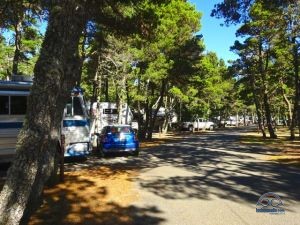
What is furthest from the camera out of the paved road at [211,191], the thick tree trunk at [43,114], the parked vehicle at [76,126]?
the parked vehicle at [76,126]

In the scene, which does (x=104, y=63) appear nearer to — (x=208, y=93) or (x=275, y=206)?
(x=275, y=206)

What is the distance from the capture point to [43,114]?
18.6 ft

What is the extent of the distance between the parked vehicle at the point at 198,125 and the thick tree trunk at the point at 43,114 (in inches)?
2109

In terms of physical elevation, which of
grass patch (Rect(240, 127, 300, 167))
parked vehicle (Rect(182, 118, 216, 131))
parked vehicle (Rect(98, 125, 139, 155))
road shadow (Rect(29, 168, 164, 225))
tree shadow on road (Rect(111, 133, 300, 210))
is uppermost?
parked vehicle (Rect(182, 118, 216, 131))

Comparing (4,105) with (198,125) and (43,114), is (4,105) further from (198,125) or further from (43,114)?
(198,125)

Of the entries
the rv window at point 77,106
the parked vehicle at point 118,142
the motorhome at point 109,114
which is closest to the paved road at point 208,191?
the rv window at point 77,106

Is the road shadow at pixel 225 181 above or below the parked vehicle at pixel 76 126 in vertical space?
below

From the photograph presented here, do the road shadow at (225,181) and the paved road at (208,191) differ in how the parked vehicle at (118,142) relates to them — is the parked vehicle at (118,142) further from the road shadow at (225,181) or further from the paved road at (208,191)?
the paved road at (208,191)

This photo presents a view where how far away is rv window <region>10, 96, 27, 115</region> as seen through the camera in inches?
564

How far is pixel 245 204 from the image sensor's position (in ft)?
29.0

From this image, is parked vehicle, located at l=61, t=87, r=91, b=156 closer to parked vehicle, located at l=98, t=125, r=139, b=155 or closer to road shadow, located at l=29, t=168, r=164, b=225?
parked vehicle, located at l=98, t=125, r=139, b=155

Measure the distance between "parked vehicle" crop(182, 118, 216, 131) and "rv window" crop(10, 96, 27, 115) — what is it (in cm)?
4597
